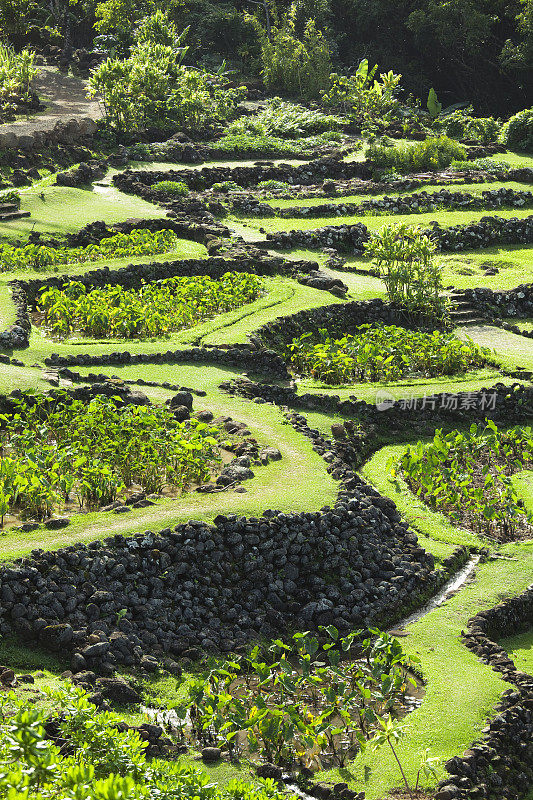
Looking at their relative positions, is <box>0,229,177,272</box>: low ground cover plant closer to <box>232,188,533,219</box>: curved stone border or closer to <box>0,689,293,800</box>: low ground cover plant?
<box>232,188,533,219</box>: curved stone border

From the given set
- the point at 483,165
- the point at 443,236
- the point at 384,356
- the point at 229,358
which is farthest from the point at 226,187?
the point at 384,356

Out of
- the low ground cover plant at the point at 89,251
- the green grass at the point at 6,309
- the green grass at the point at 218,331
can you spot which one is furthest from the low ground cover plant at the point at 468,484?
the low ground cover plant at the point at 89,251

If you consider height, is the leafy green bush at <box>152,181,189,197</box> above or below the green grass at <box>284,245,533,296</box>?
above

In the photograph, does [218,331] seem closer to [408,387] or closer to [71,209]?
[408,387]

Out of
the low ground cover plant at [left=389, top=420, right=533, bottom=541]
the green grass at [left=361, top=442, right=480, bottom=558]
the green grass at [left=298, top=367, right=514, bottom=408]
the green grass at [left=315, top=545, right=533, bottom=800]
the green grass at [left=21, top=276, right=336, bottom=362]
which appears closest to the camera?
the green grass at [left=315, top=545, right=533, bottom=800]

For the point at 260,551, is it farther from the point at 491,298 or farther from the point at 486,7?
the point at 486,7

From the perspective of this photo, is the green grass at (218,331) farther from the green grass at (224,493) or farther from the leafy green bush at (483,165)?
the leafy green bush at (483,165)

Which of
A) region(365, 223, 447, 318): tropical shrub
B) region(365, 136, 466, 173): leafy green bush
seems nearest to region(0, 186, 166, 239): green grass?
region(365, 223, 447, 318): tropical shrub

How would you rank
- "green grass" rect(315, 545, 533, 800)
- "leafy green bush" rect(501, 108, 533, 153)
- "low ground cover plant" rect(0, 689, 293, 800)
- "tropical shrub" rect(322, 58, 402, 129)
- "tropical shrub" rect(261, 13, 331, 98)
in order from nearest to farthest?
1. "low ground cover plant" rect(0, 689, 293, 800)
2. "green grass" rect(315, 545, 533, 800)
3. "leafy green bush" rect(501, 108, 533, 153)
4. "tropical shrub" rect(322, 58, 402, 129)
5. "tropical shrub" rect(261, 13, 331, 98)
